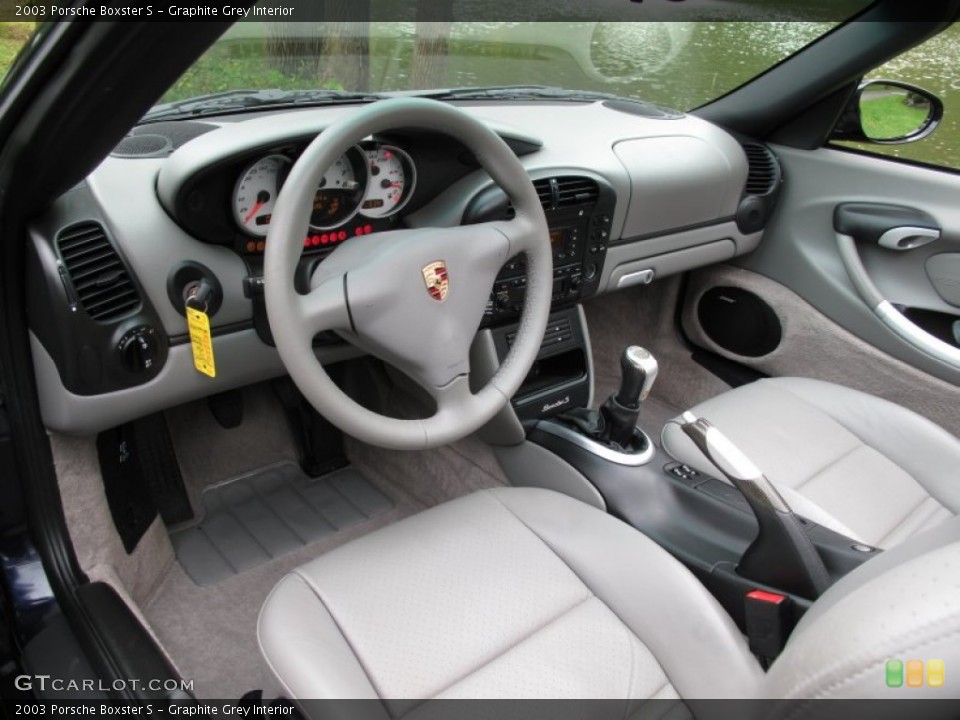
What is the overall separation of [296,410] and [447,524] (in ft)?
2.93

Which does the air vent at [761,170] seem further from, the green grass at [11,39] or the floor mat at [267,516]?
the green grass at [11,39]

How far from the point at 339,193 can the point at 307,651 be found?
32.8 inches

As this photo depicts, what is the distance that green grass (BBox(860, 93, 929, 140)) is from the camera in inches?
90.7

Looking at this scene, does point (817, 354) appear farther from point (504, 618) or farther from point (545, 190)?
point (504, 618)

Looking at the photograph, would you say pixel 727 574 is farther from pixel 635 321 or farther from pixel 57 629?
pixel 635 321

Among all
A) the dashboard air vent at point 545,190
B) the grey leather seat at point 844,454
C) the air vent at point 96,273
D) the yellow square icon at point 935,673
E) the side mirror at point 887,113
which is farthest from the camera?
the side mirror at point 887,113

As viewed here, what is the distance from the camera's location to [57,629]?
130 centimetres

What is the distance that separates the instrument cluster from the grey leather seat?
941 millimetres

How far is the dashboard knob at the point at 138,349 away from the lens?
4.44ft

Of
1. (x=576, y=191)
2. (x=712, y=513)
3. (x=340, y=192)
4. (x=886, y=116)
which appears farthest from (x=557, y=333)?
(x=886, y=116)

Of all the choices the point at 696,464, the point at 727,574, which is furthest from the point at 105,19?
the point at 696,464

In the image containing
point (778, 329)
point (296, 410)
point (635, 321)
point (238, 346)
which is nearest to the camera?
point (238, 346)

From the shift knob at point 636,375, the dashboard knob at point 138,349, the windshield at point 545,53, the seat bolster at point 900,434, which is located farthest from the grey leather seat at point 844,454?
the dashboard knob at point 138,349

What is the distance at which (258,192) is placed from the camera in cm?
140
